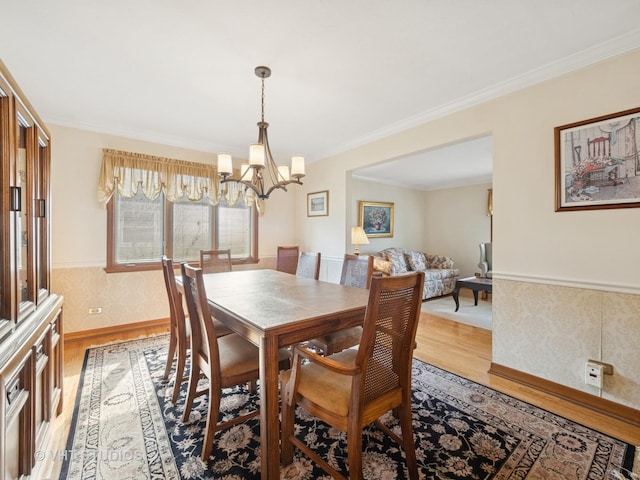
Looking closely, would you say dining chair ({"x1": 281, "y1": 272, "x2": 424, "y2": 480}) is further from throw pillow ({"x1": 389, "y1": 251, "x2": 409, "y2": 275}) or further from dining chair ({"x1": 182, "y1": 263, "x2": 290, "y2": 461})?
throw pillow ({"x1": 389, "y1": 251, "x2": 409, "y2": 275})

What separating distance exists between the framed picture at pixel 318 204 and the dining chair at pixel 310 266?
51.1 inches

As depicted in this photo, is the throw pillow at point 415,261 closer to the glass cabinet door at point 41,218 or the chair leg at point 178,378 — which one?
the chair leg at point 178,378

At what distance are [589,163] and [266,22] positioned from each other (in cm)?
235

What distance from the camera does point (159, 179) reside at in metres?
3.68

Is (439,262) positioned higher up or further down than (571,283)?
further down

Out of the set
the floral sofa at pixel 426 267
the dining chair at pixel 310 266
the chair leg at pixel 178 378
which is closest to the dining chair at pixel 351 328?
the dining chair at pixel 310 266

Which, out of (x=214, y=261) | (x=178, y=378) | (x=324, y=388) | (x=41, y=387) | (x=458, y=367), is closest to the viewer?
(x=324, y=388)

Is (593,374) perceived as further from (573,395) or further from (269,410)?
(269,410)

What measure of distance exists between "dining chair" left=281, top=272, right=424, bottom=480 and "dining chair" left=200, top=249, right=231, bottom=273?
2.12 meters

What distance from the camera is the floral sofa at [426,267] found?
5182 millimetres

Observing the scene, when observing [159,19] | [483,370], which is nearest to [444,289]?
[483,370]

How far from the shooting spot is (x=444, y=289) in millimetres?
5602

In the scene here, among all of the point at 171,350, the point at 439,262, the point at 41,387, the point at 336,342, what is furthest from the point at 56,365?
the point at 439,262

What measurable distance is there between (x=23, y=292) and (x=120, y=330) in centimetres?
228
